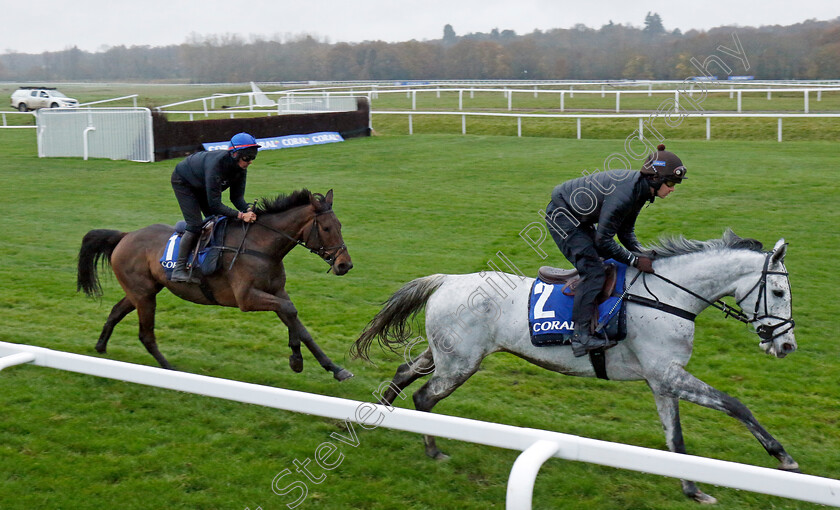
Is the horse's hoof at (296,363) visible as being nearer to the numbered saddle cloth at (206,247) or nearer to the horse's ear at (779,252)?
the numbered saddle cloth at (206,247)

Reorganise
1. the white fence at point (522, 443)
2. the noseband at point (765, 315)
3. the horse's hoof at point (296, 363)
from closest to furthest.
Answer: the white fence at point (522, 443), the noseband at point (765, 315), the horse's hoof at point (296, 363)

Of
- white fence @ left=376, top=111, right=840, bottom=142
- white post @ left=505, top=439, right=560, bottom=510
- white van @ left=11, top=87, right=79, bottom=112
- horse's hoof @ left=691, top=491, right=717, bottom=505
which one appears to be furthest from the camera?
white van @ left=11, top=87, right=79, bottom=112

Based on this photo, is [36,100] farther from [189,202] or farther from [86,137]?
[189,202]

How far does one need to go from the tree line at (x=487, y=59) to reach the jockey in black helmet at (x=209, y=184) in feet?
42.0

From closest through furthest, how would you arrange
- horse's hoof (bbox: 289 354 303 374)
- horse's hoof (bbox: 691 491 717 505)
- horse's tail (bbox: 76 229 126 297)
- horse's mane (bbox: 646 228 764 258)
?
horse's hoof (bbox: 691 491 717 505) < horse's mane (bbox: 646 228 764 258) < horse's hoof (bbox: 289 354 303 374) < horse's tail (bbox: 76 229 126 297)

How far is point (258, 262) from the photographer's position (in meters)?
5.94

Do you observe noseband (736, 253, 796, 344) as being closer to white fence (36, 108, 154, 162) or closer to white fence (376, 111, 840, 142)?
white fence (376, 111, 840, 142)

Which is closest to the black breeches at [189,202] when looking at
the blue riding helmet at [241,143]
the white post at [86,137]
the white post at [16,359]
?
the blue riding helmet at [241,143]

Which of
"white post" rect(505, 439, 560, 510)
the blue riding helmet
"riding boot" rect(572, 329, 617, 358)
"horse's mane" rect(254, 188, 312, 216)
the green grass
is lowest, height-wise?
the green grass

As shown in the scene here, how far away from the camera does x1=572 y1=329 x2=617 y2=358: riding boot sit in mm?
4332

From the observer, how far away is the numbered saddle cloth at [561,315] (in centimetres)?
434

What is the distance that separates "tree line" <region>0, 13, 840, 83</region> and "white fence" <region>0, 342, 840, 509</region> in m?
15.3

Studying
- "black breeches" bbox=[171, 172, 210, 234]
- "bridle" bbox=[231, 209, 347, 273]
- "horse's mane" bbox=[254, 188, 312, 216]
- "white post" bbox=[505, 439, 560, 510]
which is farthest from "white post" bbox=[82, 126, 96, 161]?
"white post" bbox=[505, 439, 560, 510]

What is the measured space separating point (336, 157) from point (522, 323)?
14.0m
